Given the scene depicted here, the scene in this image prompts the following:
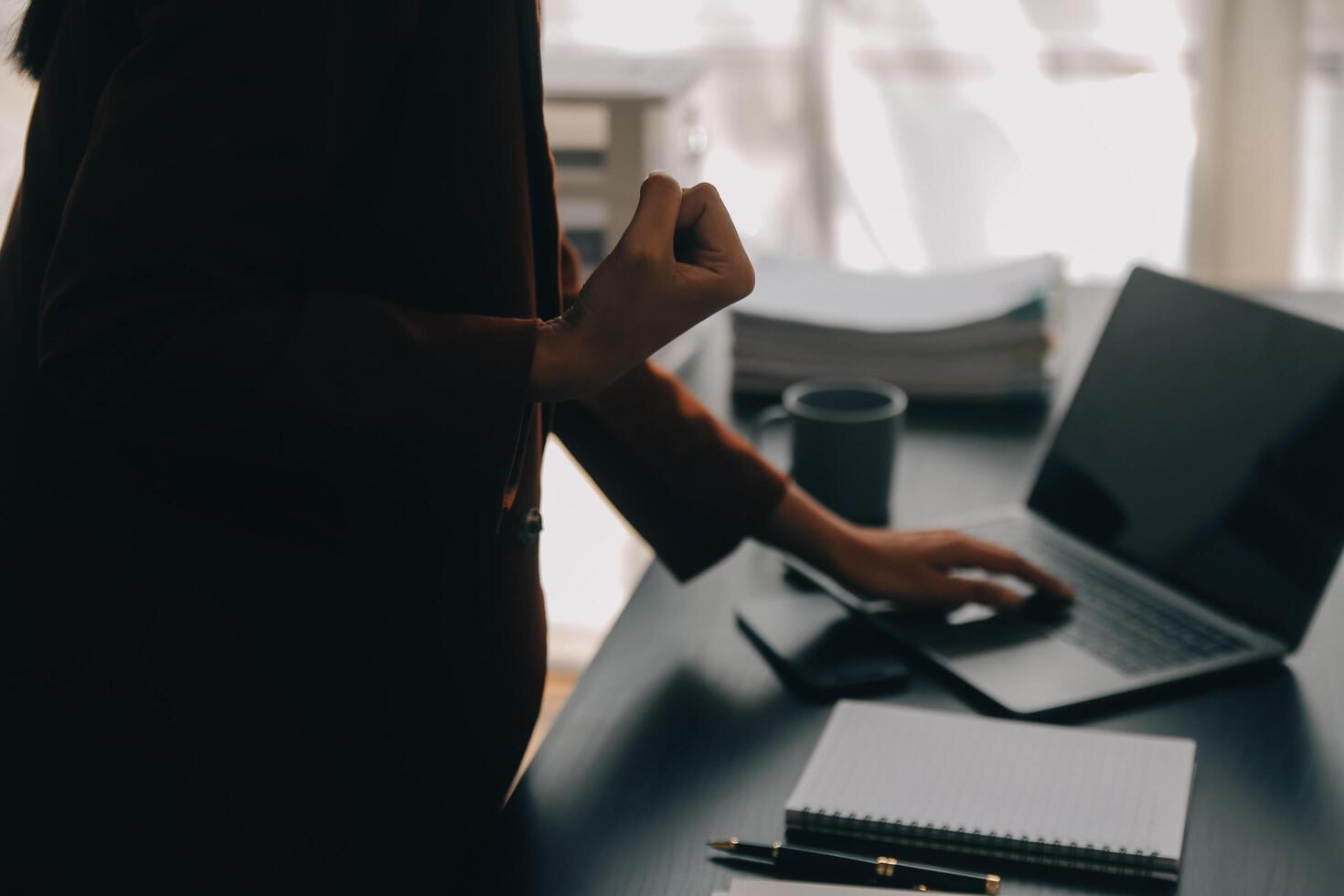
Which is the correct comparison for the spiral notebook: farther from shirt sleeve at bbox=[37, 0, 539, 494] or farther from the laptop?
shirt sleeve at bbox=[37, 0, 539, 494]

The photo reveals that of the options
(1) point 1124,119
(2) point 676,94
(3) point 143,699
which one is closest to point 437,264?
(3) point 143,699

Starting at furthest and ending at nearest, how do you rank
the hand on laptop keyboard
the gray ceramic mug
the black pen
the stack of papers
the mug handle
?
1. the stack of papers
2. the mug handle
3. the gray ceramic mug
4. the hand on laptop keyboard
5. the black pen

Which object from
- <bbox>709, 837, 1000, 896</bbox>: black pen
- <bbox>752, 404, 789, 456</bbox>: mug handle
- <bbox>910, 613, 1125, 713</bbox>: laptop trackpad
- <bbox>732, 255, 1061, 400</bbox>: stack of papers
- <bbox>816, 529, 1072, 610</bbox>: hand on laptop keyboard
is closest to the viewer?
<bbox>709, 837, 1000, 896</bbox>: black pen

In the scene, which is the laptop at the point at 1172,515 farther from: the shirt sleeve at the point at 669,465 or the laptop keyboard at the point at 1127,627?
the shirt sleeve at the point at 669,465

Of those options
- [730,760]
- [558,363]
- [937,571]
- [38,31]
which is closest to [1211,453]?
[937,571]

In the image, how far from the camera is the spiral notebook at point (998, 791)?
72 centimetres

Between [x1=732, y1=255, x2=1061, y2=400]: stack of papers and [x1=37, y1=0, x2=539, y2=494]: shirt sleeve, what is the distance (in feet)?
2.80

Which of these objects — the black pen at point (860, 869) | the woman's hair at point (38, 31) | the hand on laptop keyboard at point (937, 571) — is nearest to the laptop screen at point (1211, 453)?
the hand on laptop keyboard at point (937, 571)

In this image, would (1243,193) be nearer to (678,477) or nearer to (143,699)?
(678,477)

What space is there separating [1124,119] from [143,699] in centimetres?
288

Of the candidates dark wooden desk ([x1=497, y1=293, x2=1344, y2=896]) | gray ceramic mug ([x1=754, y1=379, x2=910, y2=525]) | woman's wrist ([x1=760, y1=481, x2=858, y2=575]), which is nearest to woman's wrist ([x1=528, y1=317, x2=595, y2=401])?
dark wooden desk ([x1=497, y1=293, x2=1344, y2=896])

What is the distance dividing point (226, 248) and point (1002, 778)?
49cm

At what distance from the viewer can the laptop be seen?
914 millimetres

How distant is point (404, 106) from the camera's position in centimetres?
66
